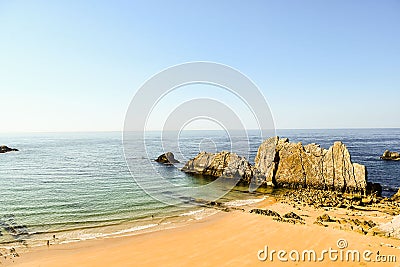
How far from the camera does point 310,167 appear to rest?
3762 centimetres

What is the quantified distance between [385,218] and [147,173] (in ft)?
125

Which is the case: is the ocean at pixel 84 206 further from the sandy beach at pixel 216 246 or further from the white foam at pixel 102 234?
the sandy beach at pixel 216 246

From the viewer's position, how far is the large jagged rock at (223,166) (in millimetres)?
43241

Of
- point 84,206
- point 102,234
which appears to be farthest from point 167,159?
point 102,234

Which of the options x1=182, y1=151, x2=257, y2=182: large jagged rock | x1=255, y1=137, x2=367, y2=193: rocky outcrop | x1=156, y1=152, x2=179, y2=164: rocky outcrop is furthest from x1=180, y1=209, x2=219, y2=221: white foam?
x1=156, y1=152, x2=179, y2=164: rocky outcrop

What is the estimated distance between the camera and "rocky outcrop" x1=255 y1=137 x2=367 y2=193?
112 feet

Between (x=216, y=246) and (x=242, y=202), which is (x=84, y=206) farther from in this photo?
(x=242, y=202)

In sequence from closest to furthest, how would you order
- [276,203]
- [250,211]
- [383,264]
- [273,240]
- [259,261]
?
1. [383,264]
2. [259,261]
3. [273,240]
4. [250,211]
5. [276,203]

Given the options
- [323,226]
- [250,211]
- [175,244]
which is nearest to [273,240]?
[323,226]

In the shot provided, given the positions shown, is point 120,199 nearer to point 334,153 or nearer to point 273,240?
point 273,240

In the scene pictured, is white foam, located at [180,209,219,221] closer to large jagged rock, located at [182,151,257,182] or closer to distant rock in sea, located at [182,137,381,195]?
distant rock in sea, located at [182,137,381,195]

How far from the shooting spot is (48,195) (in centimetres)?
3019
